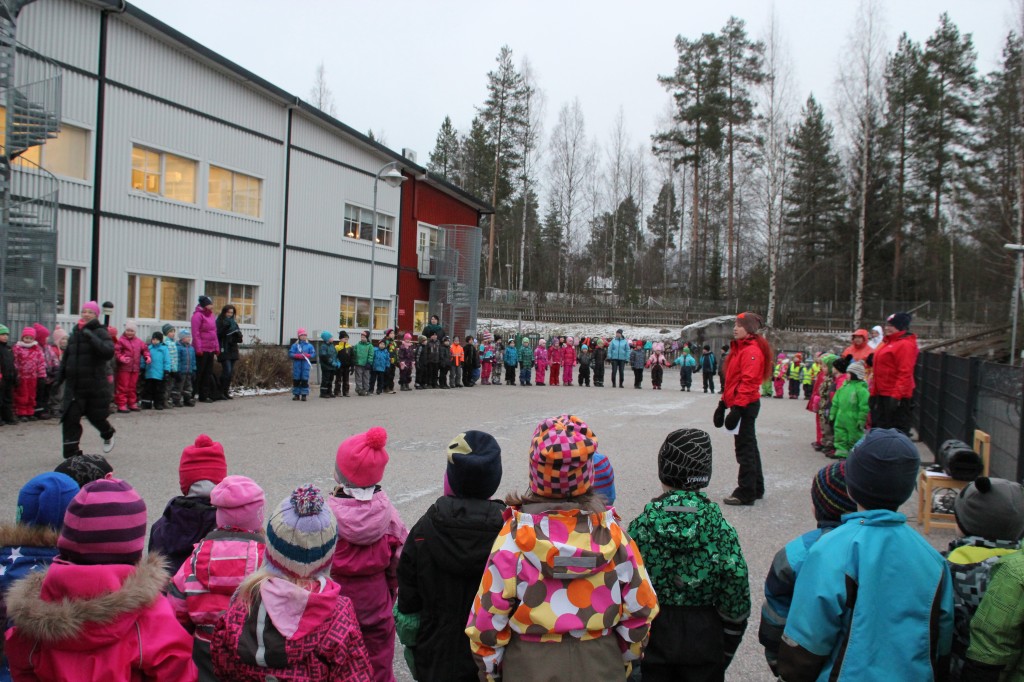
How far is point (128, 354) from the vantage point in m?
13.5

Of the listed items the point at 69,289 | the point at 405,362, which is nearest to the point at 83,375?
the point at 69,289

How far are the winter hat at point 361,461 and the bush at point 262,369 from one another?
615 inches

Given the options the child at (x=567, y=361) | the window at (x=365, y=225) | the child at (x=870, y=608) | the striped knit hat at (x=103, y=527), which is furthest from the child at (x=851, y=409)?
the window at (x=365, y=225)

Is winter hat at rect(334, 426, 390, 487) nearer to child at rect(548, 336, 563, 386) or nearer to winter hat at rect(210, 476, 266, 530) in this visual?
winter hat at rect(210, 476, 266, 530)

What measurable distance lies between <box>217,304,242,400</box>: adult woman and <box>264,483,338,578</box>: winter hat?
15.1 meters

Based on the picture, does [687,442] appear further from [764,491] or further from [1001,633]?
[764,491]

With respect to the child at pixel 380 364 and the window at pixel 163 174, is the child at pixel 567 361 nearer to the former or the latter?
the child at pixel 380 364

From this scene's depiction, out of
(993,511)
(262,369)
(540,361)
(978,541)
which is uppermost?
(993,511)

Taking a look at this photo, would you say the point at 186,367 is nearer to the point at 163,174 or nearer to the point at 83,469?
the point at 163,174

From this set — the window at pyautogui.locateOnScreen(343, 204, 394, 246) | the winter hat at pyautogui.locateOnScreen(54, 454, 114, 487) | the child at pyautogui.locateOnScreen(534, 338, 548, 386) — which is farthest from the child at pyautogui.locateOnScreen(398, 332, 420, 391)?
the winter hat at pyautogui.locateOnScreen(54, 454, 114, 487)

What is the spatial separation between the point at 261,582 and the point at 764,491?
712 centimetres

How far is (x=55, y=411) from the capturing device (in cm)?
1262

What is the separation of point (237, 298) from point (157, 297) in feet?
10.0

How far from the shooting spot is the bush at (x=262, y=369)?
59.9ft
